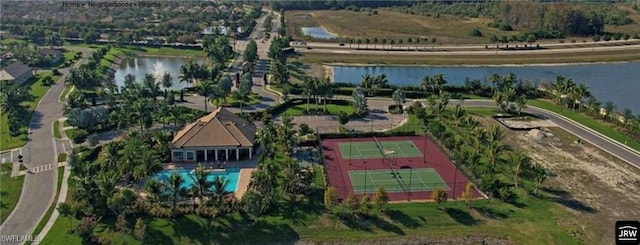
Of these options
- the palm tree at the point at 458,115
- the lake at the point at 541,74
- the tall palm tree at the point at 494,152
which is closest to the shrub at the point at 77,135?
the palm tree at the point at 458,115

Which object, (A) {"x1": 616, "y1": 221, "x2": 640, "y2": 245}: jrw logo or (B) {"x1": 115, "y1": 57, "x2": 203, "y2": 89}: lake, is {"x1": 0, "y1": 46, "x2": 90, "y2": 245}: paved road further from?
(A) {"x1": 616, "y1": 221, "x2": 640, "y2": 245}: jrw logo

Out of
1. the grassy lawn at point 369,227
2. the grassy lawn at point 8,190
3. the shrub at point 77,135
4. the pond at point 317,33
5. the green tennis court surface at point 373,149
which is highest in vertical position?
the pond at point 317,33

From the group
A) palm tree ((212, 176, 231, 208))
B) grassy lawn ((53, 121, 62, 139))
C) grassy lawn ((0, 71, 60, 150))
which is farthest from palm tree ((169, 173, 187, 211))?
grassy lawn ((0, 71, 60, 150))

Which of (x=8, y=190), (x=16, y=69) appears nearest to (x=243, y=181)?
(x=8, y=190)

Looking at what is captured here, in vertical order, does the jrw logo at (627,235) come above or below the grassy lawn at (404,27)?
below

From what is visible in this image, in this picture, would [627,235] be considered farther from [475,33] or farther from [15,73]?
[475,33]

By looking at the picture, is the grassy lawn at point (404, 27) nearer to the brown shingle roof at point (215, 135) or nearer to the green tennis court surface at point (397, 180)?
the brown shingle roof at point (215, 135)

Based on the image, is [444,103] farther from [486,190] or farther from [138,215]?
[138,215]
